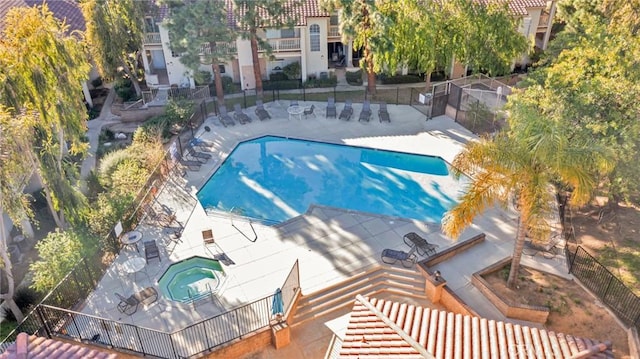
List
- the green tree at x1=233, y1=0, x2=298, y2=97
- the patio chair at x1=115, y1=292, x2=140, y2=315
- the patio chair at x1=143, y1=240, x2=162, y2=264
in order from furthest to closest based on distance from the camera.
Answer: the green tree at x1=233, y1=0, x2=298, y2=97, the patio chair at x1=143, y1=240, x2=162, y2=264, the patio chair at x1=115, y1=292, x2=140, y2=315

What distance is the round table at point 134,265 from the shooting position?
16.6 metres

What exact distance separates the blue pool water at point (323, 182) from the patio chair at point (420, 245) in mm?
2584

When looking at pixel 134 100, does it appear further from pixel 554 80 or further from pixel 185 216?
pixel 554 80

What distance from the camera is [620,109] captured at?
52.8 ft

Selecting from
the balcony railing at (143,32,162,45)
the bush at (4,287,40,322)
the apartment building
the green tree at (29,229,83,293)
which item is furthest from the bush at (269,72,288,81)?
the bush at (4,287,40,322)

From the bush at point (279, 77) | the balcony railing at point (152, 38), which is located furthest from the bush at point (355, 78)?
the balcony railing at point (152, 38)

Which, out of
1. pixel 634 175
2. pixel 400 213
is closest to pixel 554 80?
pixel 634 175

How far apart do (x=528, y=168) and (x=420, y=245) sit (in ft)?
18.2

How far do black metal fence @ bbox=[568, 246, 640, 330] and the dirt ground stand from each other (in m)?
0.28

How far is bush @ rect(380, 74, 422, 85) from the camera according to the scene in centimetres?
3394

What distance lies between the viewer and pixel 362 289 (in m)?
16.1

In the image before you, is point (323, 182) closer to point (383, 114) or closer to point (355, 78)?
point (383, 114)

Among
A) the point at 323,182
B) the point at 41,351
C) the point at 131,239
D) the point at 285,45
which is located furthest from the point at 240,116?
the point at 41,351

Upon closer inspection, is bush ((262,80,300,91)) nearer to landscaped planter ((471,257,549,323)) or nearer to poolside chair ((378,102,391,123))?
poolside chair ((378,102,391,123))
